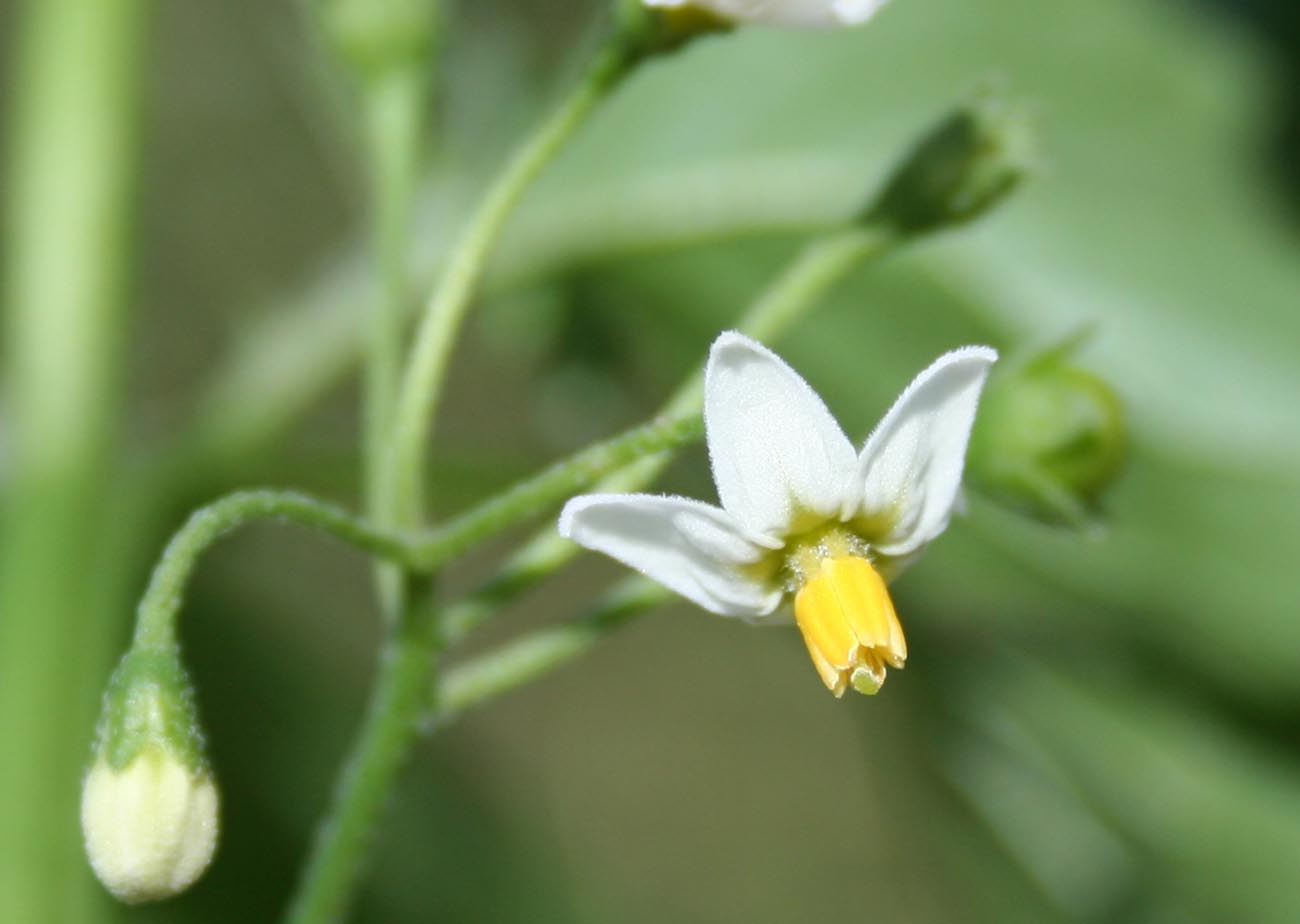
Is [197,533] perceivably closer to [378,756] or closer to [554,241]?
[378,756]

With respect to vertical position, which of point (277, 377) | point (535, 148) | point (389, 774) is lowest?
point (389, 774)

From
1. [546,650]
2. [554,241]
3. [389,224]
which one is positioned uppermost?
[554,241]

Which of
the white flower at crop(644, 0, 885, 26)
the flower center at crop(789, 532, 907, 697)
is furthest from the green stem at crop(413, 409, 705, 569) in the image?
the white flower at crop(644, 0, 885, 26)

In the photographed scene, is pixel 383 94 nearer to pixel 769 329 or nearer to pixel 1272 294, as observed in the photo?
pixel 769 329

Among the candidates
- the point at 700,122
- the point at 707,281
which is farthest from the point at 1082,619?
the point at 700,122

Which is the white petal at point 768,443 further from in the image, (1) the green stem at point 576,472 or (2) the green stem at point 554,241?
(2) the green stem at point 554,241

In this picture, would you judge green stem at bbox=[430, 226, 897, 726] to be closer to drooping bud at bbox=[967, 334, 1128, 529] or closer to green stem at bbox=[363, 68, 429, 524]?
green stem at bbox=[363, 68, 429, 524]

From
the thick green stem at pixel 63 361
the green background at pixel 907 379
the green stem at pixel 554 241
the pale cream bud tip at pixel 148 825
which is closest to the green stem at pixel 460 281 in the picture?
the pale cream bud tip at pixel 148 825

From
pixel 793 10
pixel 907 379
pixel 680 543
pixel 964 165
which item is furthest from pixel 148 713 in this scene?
pixel 907 379
